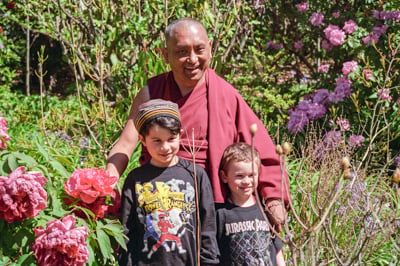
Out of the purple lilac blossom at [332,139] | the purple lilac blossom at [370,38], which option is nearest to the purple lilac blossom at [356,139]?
the purple lilac blossom at [332,139]

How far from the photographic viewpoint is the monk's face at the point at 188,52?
3.00 m

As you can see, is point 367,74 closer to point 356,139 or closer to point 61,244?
point 356,139

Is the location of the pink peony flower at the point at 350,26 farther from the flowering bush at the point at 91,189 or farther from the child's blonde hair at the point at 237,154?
the flowering bush at the point at 91,189

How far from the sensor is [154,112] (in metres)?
2.76

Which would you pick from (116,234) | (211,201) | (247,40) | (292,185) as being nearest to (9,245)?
(116,234)

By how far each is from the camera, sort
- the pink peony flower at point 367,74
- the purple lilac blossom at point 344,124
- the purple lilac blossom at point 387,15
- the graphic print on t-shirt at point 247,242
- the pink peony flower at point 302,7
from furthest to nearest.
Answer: the pink peony flower at point 302,7, the purple lilac blossom at point 387,15, the pink peony flower at point 367,74, the purple lilac blossom at point 344,124, the graphic print on t-shirt at point 247,242

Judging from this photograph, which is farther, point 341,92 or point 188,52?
point 341,92

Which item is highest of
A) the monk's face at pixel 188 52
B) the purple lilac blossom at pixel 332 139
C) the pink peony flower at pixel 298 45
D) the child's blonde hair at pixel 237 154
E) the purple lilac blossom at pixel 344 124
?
the pink peony flower at pixel 298 45

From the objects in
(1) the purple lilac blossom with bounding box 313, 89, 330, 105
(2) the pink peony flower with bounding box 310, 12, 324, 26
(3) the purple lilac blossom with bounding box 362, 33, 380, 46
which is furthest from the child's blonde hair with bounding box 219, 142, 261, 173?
(2) the pink peony flower with bounding box 310, 12, 324, 26

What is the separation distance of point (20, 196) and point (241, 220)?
1.10 m

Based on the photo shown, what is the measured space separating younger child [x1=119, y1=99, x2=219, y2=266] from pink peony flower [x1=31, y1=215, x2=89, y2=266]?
0.31 meters

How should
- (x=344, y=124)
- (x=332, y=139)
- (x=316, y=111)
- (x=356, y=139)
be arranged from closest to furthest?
(x=332, y=139) → (x=356, y=139) → (x=344, y=124) → (x=316, y=111)

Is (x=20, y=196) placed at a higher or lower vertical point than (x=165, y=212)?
higher

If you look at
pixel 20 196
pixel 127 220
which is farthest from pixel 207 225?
pixel 20 196
